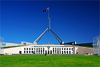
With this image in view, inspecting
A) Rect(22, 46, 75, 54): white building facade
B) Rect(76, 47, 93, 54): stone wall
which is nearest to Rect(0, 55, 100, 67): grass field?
Rect(76, 47, 93, 54): stone wall

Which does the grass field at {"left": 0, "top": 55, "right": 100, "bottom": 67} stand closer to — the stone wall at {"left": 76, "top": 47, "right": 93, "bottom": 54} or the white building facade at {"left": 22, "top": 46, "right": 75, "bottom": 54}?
the stone wall at {"left": 76, "top": 47, "right": 93, "bottom": 54}

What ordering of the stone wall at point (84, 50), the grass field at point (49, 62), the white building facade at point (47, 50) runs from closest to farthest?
the grass field at point (49, 62), the stone wall at point (84, 50), the white building facade at point (47, 50)

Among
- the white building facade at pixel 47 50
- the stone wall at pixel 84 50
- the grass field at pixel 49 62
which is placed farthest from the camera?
the white building facade at pixel 47 50

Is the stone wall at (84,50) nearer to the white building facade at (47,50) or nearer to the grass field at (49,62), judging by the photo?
the white building facade at (47,50)

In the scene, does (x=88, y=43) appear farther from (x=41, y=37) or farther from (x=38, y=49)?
(x=41, y=37)

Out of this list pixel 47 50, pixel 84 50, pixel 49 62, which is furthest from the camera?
pixel 47 50

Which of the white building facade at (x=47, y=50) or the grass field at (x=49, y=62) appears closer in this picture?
the grass field at (x=49, y=62)

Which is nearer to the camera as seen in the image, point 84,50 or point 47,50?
point 84,50

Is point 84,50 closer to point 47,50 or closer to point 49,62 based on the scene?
point 47,50

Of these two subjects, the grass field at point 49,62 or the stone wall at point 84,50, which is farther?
the stone wall at point 84,50

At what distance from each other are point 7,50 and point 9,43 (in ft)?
21.9

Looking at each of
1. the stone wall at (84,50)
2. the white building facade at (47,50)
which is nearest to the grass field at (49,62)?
the stone wall at (84,50)

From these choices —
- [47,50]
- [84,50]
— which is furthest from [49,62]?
[47,50]

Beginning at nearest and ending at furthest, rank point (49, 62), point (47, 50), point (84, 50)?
point (49, 62), point (84, 50), point (47, 50)
